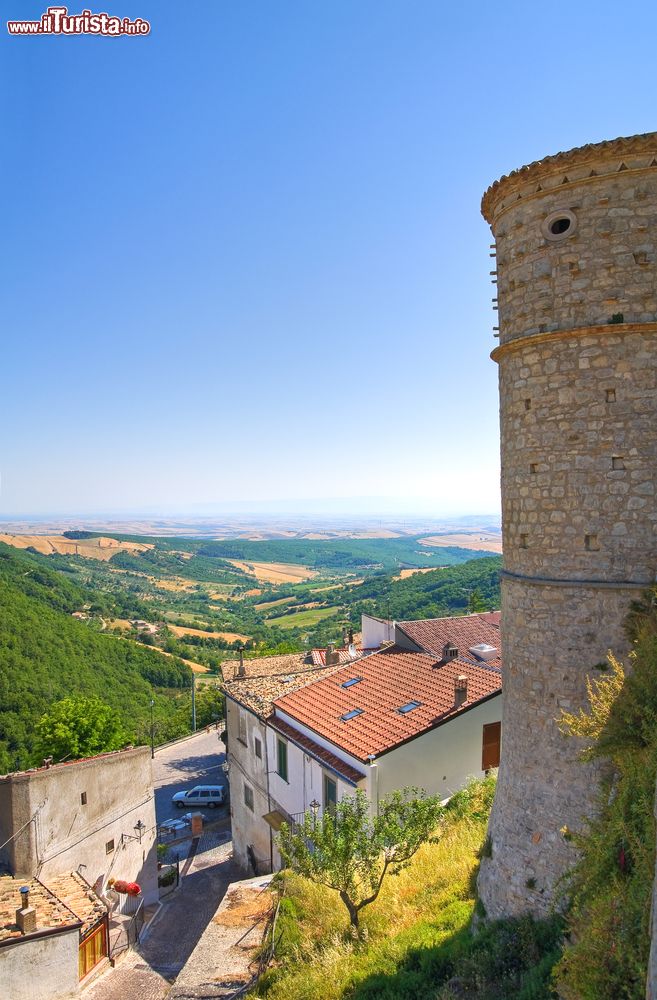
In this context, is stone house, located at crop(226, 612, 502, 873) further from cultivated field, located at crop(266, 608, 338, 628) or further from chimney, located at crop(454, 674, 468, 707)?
cultivated field, located at crop(266, 608, 338, 628)

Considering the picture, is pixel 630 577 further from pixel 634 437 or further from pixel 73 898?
pixel 73 898

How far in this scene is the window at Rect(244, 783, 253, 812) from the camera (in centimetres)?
2039

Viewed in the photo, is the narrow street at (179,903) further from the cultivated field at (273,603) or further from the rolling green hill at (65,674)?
the cultivated field at (273,603)

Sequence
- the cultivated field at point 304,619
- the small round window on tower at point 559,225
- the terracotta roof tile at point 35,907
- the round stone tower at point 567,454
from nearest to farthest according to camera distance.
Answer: the round stone tower at point 567,454, the small round window on tower at point 559,225, the terracotta roof tile at point 35,907, the cultivated field at point 304,619

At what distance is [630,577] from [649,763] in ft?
7.78

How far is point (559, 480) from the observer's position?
7820mm

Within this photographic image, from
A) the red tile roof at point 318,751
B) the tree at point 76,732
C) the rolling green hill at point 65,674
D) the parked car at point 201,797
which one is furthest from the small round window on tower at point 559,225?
the rolling green hill at point 65,674

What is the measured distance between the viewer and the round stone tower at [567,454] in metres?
7.43

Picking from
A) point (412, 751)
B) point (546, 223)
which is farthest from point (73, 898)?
point (546, 223)

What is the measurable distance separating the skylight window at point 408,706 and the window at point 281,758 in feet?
12.1

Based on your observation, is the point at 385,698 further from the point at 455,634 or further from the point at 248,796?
the point at 248,796

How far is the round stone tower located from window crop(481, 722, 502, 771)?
7282 millimetres

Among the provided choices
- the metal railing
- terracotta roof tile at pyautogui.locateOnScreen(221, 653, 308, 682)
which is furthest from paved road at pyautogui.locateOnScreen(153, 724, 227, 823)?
the metal railing

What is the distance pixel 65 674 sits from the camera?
49.9 metres
